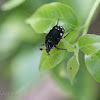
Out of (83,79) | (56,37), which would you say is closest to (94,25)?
(83,79)

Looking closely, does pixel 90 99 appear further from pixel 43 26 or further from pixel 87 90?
pixel 43 26

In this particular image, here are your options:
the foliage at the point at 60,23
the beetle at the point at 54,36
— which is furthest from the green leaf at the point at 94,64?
the beetle at the point at 54,36

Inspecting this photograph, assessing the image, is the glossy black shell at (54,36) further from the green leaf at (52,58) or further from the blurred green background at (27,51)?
the blurred green background at (27,51)

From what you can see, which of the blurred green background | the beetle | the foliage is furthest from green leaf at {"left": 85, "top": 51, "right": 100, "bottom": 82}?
the blurred green background

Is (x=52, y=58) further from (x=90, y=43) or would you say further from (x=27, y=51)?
(x=27, y=51)

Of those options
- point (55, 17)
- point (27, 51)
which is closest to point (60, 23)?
point (55, 17)

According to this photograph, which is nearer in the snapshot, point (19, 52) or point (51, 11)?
point (51, 11)
